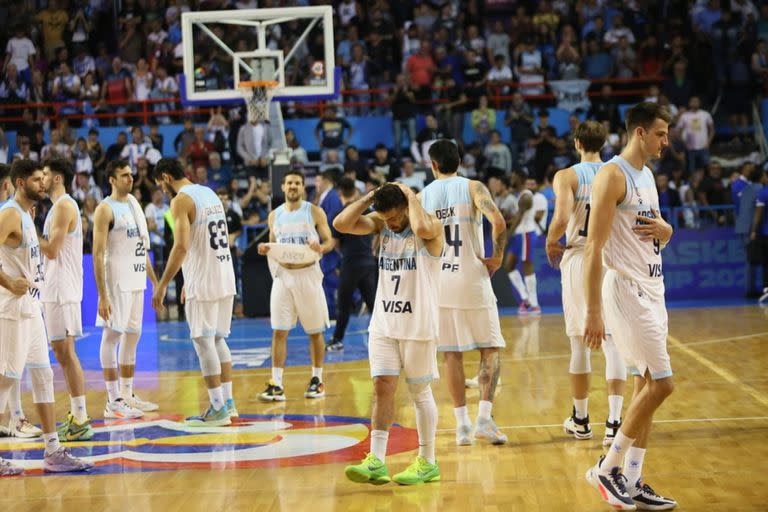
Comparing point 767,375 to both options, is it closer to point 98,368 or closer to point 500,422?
point 500,422

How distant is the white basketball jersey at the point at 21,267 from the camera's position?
726cm

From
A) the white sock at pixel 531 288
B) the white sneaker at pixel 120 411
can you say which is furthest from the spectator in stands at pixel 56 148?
the white sneaker at pixel 120 411

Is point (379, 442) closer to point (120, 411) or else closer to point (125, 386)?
A: point (120, 411)

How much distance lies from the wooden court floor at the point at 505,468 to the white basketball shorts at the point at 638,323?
0.87 metres

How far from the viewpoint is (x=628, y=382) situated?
→ 10.2 metres

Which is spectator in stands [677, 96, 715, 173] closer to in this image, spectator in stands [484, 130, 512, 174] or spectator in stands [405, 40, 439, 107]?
spectator in stands [484, 130, 512, 174]

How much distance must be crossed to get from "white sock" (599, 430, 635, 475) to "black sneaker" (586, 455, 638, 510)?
0.08 feet

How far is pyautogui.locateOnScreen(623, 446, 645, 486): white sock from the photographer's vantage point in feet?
19.4

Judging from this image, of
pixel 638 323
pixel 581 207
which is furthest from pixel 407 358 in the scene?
pixel 581 207

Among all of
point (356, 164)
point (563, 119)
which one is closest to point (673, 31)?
point (563, 119)

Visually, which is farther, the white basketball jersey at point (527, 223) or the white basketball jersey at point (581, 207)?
the white basketball jersey at point (527, 223)

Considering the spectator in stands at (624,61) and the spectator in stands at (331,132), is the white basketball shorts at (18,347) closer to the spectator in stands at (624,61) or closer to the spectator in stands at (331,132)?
the spectator in stands at (331,132)

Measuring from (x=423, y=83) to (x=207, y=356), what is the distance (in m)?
14.1

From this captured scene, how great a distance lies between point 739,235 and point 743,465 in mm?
11837
